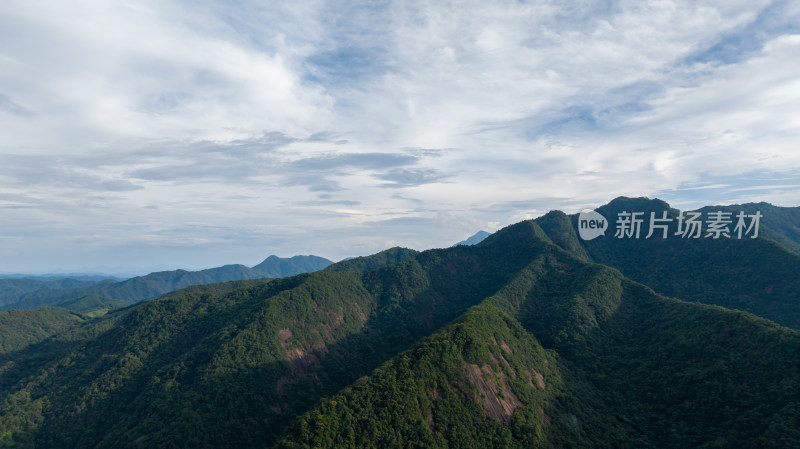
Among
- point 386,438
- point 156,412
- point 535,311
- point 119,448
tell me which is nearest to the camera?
point 386,438

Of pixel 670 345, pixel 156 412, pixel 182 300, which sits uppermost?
pixel 182 300

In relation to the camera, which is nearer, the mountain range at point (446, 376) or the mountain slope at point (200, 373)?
the mountain range at point (446, 376)

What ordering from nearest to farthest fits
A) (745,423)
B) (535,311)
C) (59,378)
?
(745,423), (59,378), (535,311)

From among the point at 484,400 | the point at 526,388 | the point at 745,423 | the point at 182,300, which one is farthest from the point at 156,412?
the point at 745,423

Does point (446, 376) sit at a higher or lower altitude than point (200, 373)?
higher

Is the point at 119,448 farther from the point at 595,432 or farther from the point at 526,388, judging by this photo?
the point at 595,432

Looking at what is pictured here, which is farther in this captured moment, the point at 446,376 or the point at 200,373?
the point at 200,373

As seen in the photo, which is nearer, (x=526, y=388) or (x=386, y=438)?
(x=386, y=438)

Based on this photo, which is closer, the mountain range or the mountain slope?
the mountain range
